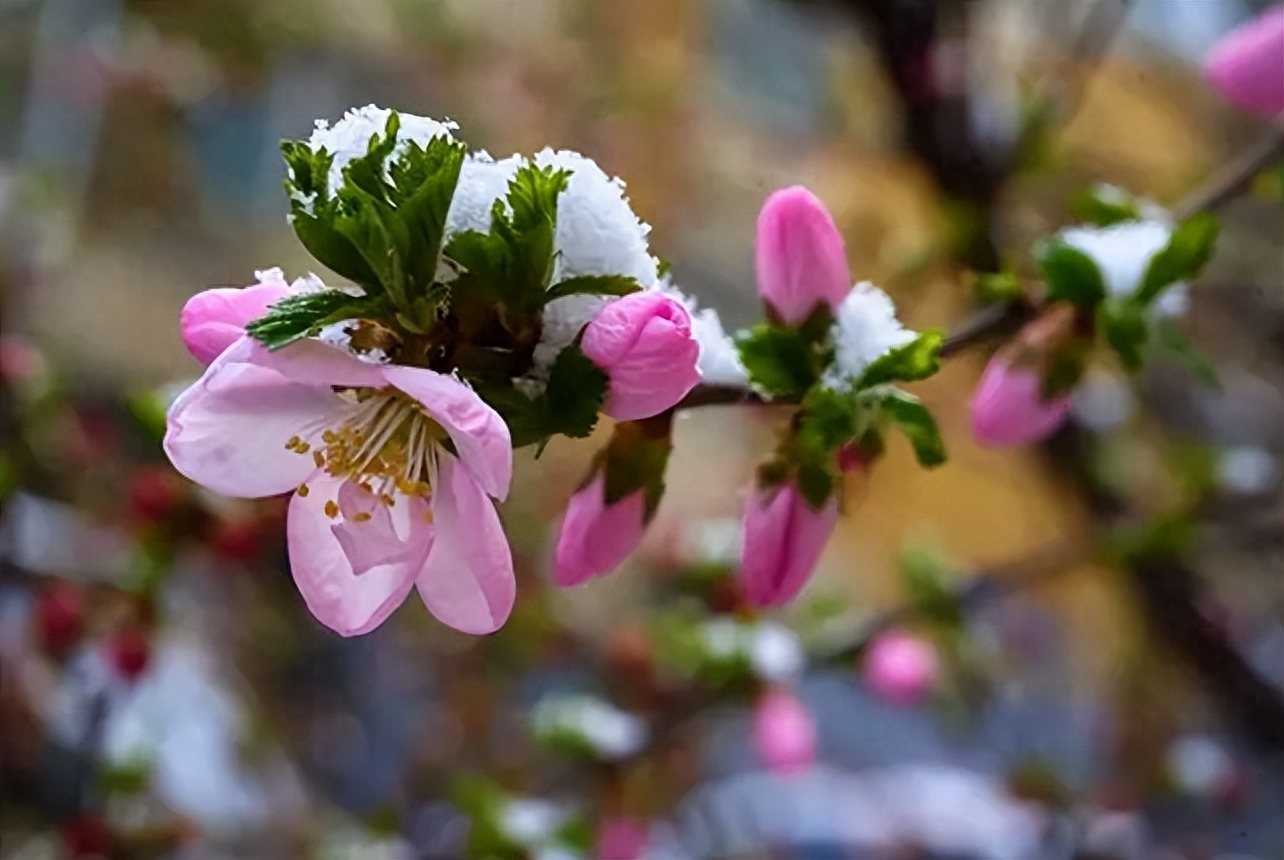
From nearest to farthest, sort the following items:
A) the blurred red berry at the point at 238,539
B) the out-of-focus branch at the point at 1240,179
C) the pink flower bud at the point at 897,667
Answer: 1. the out-of-focus branch at the point at 1240,179
2. the blurred red berry at the point at 238,539
3. the pink flower bud at the point at 897,667

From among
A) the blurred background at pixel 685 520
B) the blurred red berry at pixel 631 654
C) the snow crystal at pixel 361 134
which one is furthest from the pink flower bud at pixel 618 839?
the snow crystal at pixel 361 134

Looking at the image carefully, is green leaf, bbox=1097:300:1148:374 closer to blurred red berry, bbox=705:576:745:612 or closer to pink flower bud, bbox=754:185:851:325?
pink flower bud, bbox=754:185:851:325

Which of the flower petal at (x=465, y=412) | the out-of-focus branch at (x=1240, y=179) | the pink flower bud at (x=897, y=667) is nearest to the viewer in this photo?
the flower petal at (x=465, y=412)

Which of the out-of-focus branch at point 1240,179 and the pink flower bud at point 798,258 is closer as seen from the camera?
the pink flower bud at point 798,258

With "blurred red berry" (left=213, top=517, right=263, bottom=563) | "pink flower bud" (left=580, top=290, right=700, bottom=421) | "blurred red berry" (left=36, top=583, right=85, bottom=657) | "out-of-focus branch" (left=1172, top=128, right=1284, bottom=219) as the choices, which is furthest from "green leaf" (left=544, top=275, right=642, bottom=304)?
"blurred red berry" (left=36, top=583, right=85, bottom=657)

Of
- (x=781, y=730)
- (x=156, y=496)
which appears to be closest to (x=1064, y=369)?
(x=781, y=730)

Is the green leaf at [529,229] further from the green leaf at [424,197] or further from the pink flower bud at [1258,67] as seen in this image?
the pink flower bud at [1258,67]

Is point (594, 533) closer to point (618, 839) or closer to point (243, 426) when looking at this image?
point (243, 426)
